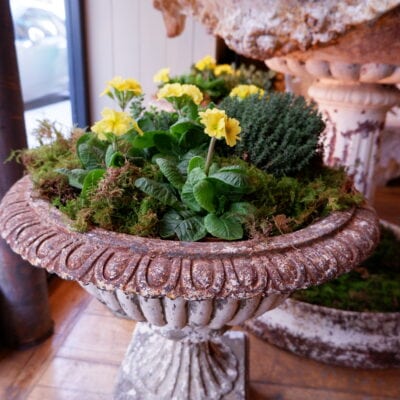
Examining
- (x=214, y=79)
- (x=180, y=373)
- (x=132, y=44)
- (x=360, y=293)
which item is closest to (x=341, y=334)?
(x=360, y=293)

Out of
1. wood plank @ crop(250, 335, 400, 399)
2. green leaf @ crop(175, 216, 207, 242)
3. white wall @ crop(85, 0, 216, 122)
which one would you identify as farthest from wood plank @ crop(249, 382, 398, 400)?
white wall @ crop(85, 0, 216, 122)

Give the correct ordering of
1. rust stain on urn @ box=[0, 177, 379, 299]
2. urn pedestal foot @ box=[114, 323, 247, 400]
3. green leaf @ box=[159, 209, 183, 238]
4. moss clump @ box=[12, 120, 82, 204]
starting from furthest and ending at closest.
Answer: urn pedestal foot @ box=[114, 323, 247, 400] < moss clump @ box=[12, 120, 82, 204] < green leaf @ box=[159, 209, 183, 238] < rust stain on urn @ box=[0, 177, 379, 299]

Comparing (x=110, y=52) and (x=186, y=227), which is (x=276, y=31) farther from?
(x=110, y=52)

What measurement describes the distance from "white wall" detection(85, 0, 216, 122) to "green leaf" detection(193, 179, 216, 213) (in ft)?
5.27

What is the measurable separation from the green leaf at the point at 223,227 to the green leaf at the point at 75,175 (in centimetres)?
26

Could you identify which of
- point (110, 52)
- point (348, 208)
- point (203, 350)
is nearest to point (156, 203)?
point (348, 208)

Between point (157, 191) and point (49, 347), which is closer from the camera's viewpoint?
point (157, 191)

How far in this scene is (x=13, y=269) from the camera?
132cm

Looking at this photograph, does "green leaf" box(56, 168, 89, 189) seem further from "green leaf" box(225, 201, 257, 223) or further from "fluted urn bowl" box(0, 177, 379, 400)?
"green leaf" box(225, 201, 257, 223)

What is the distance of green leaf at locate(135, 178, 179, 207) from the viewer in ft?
2.51

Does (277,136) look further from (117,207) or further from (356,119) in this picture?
(356,119)

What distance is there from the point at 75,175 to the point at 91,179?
64mm

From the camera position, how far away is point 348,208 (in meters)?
0.86

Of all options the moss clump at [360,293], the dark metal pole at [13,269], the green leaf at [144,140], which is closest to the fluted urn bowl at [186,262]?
the green leaf at [144,140]
